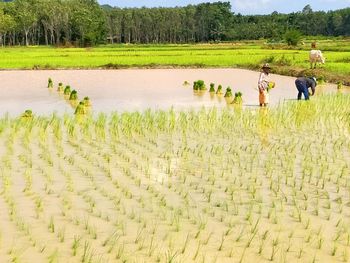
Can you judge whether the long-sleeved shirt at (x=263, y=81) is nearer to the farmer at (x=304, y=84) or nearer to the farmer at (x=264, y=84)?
the farmer at (x=264, y=84)

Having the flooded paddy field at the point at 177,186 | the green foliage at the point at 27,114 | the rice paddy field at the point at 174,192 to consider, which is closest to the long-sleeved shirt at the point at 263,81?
the flooded paddy field at the point at 177,186

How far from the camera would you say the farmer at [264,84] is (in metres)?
11.0

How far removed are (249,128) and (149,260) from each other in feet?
18.2

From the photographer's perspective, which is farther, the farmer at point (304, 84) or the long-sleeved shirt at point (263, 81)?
the farmer at point (304, 84)

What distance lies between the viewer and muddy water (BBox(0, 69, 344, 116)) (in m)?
12.1

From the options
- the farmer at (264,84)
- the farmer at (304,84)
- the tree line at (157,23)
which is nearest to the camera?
the farmer at (264,84)

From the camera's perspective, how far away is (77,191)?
16.9 feet

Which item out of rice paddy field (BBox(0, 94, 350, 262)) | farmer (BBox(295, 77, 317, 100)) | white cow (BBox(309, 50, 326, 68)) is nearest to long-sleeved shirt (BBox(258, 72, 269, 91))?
farmer (BBox(295, 77, 317, 100))

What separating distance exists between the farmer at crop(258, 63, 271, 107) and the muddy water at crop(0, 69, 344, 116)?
0.45m

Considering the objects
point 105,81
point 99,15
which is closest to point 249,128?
point 105,81

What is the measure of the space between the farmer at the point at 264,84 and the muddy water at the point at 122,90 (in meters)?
0.45

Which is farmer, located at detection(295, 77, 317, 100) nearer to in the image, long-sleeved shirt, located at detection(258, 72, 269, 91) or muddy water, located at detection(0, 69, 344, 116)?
muddy water, located at detection(0, 69, 344, 116)

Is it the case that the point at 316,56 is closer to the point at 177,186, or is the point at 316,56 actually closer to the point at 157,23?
the point at 177,186

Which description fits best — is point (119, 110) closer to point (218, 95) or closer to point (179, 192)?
point (218, 95)
